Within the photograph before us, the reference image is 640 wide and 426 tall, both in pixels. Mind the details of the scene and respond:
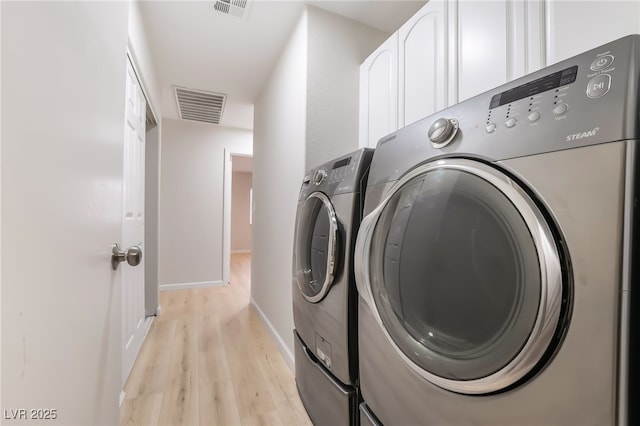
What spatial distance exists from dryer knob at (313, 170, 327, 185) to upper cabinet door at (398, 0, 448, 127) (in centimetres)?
52

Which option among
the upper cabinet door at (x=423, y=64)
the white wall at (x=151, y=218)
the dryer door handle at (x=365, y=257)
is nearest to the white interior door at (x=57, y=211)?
the dryer door handle at (x=365, y=257)

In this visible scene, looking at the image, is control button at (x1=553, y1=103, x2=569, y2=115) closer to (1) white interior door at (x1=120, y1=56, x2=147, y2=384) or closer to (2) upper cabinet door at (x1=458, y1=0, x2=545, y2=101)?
(2) upper cabinet door at (x1=458, y1=0, x2=545, y2=101)

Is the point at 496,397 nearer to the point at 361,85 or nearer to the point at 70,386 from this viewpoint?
the point at 70,386

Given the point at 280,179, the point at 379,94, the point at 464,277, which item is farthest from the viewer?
the point at 280,179

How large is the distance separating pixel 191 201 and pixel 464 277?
3685 mm

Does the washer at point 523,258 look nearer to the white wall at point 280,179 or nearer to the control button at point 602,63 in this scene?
the control button at point 602,63

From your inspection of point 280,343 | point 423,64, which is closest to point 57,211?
point 423,64

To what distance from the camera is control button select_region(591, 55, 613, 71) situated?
0.43 meters

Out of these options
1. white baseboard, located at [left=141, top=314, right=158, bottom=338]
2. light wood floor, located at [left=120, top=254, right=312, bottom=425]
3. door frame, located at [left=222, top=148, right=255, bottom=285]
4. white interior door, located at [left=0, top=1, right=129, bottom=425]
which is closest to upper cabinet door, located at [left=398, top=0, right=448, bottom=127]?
white interior door, located at [left=0, top=1, right=129, bottom=425]

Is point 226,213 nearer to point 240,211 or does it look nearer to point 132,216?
Answer: point 132,216

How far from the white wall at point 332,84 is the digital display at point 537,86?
1218 mm

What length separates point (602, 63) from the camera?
0.43 metres

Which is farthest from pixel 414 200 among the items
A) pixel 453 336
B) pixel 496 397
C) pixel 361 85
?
pixel 361 85

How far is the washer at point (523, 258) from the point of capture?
38 cm
